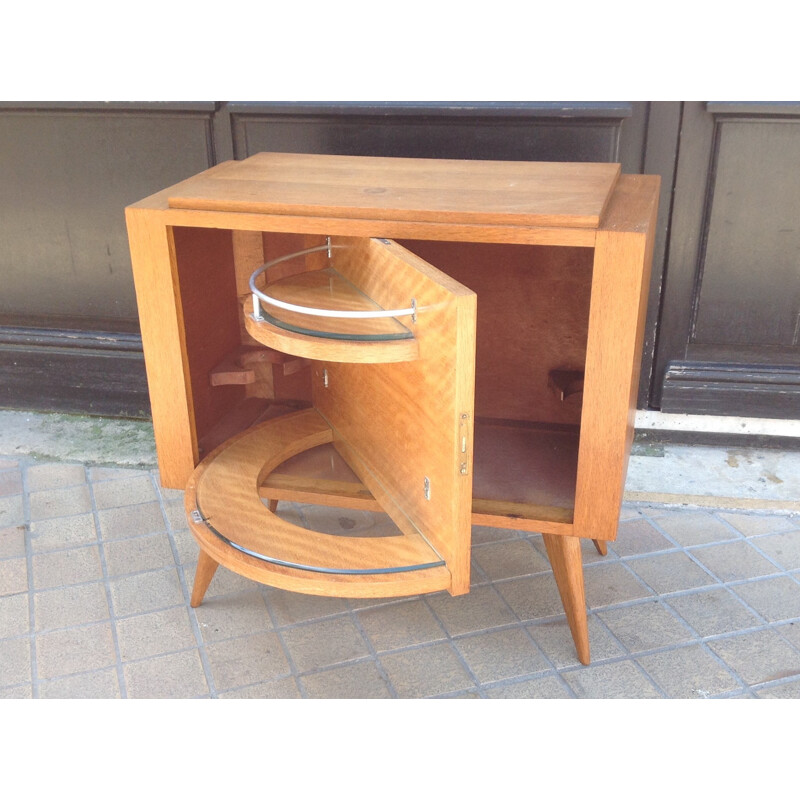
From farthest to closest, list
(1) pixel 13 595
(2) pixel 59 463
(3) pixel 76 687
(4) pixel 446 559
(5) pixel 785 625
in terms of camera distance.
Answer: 1. (2) pixel 59 463
2. (1) pixel 13 595
3. (5) pixel 785 625
4. (3) pixel 76 687
5. (4) pixel 446 559

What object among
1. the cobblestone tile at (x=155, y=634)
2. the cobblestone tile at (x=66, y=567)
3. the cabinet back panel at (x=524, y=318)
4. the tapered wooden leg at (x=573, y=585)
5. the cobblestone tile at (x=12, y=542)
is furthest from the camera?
the cobblestone tile at (x=12, y=542)

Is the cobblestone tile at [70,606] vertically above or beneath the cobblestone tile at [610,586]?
above

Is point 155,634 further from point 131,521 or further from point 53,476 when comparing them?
point 53,476

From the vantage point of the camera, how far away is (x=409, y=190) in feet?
6.06

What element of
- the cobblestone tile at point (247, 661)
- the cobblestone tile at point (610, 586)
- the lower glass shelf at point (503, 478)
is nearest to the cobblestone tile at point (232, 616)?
the cobblestone tile at point (247, 661)

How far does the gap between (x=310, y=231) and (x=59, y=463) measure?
154cm

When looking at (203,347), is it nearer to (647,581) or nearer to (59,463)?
(59,463)

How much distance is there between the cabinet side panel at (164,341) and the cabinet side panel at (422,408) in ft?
1.23

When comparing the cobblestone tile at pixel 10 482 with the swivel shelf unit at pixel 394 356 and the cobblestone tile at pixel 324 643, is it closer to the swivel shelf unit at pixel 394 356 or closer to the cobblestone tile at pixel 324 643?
the swivel shelf unit at pixel 394 356

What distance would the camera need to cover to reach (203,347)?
2.12 metres

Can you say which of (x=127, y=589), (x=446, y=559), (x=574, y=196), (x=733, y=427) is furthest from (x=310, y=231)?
(x=733, y=427)

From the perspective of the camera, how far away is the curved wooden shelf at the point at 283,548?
1671mm

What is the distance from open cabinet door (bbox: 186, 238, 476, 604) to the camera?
1.55m

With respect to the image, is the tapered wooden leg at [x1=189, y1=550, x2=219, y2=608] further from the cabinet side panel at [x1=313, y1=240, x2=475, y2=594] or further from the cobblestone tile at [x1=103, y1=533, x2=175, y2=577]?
the cabinet side panel at [x1=313, y1=240, x2=475, y2=594]
